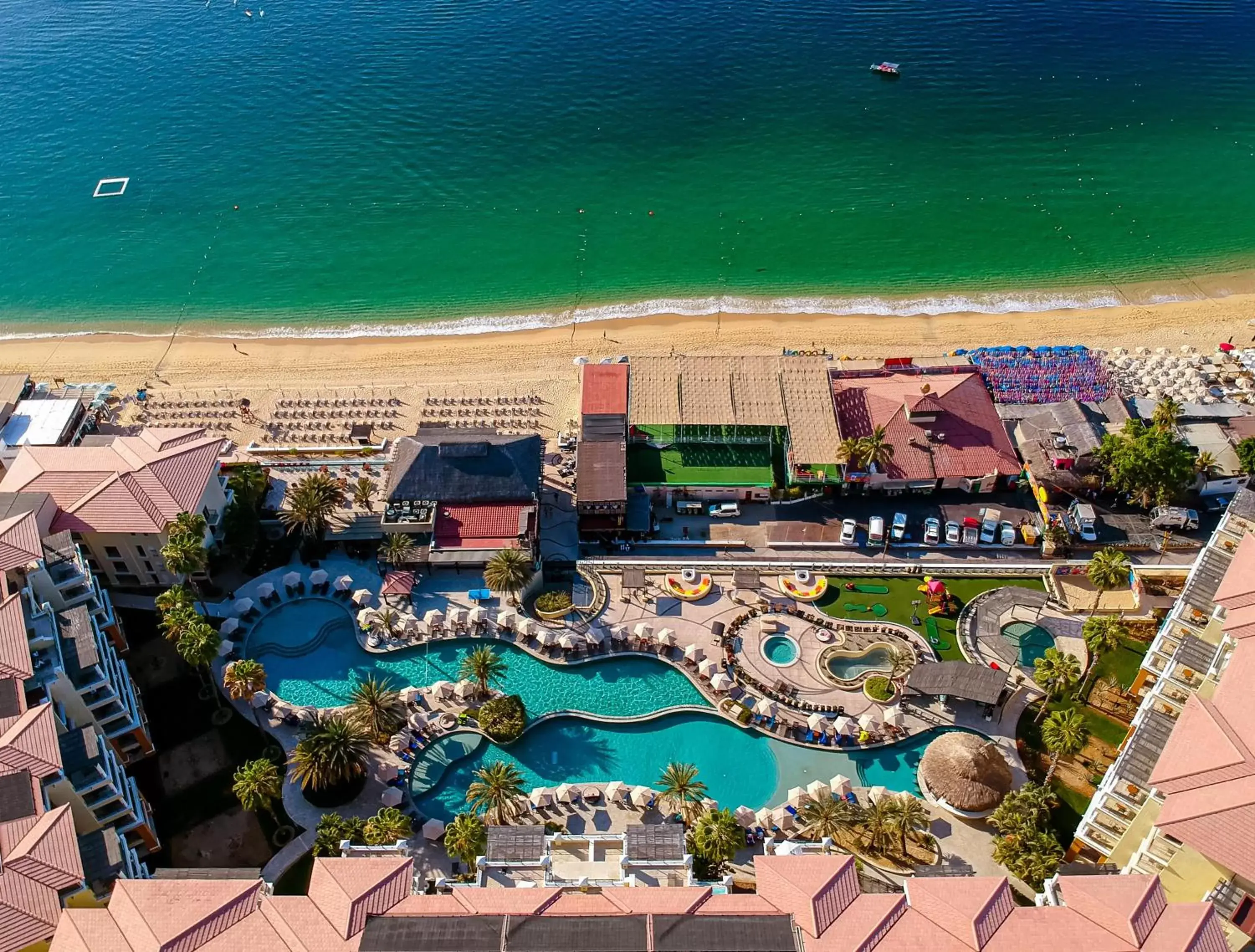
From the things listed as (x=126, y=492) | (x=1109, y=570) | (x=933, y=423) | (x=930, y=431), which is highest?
(x=126, y=492)

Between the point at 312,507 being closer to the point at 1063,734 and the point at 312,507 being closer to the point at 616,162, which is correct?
the point at 1063,734

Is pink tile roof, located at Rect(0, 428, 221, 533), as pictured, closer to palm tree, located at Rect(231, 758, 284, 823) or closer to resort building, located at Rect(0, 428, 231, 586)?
resort building, located at Rect(0, 428, 231, 586)

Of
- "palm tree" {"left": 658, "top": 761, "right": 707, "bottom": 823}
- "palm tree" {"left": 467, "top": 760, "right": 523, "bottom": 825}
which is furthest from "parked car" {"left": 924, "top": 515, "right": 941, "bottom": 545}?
"palm tree" {"left": 467, "top": 760, "right": 523, "bottom": 825}

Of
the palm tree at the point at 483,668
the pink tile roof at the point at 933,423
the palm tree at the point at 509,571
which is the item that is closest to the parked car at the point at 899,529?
the pink tile roof at the point at 933,423

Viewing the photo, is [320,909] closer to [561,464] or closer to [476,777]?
[476,777]

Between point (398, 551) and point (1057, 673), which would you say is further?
point (398, 551)

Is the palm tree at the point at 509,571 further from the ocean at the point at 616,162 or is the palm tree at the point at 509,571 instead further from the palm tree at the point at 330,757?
the ocean at the point at 616,162

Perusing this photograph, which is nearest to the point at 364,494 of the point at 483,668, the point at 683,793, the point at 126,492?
the point at 126,492
